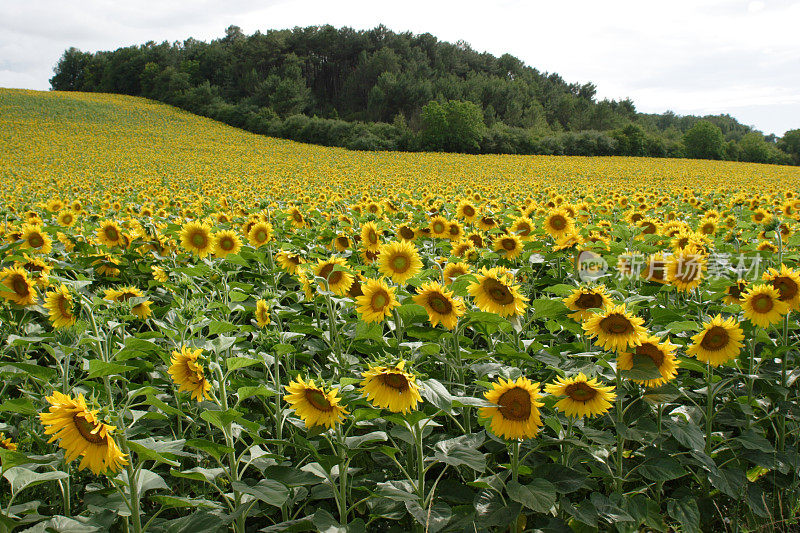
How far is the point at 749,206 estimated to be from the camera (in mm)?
6555

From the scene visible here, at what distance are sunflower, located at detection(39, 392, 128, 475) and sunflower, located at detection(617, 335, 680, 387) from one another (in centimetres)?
171

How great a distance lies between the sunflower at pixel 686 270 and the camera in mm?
2629

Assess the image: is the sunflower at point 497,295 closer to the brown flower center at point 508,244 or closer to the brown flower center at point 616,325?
the brown flower center at point 616,325

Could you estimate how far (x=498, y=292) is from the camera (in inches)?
84.8

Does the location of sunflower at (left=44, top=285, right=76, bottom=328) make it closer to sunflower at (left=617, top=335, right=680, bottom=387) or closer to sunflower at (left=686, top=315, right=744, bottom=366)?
sunflower at (left=617, top=335, right=680, bottom=387)

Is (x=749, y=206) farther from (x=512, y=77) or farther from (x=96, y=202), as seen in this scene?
(x=512, y=77)


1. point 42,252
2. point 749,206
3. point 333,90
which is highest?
point 333,90

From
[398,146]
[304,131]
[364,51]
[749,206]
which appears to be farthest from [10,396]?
[364,51]

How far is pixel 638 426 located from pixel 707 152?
2072 inches

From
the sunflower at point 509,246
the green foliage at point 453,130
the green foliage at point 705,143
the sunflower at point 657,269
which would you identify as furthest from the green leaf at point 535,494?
the green foliage at point 705,143

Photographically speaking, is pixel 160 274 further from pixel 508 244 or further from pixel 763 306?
pixel 763 306

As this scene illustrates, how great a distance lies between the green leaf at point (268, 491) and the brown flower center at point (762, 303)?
7.00 ft

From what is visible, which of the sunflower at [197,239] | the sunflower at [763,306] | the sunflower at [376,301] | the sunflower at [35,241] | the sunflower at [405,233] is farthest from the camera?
the sunflower at [405,233]

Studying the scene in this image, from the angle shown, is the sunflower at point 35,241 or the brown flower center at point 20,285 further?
the sunflower at point 35,241
